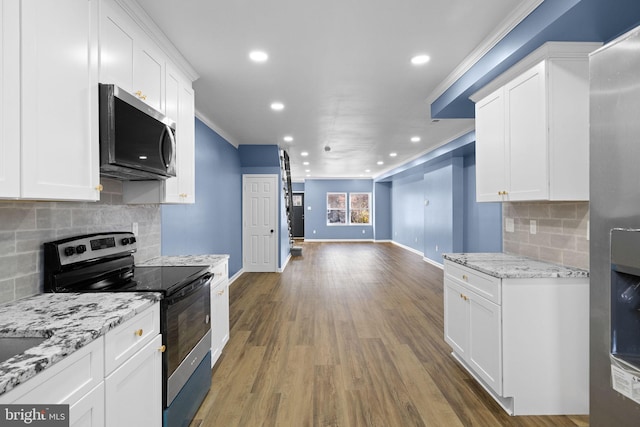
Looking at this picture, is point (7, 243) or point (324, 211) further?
point (324, 211)

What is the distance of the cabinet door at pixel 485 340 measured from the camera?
6.79 feet

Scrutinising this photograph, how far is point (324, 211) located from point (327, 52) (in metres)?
9.88

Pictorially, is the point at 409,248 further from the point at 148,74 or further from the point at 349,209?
the point at 148,74

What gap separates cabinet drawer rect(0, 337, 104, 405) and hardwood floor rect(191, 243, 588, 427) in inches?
45.0

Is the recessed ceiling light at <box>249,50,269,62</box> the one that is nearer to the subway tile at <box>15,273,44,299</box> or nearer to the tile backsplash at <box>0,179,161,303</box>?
the tile backsplash at <box>0,179,161,303</box>

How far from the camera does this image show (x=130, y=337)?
53.1 inches

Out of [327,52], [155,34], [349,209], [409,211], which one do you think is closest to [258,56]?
[327,52]

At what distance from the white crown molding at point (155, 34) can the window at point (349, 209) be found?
9687 mm

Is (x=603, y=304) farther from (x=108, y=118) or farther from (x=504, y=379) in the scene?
(x=108, y=118)

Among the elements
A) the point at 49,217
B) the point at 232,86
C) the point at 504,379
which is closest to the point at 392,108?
the point at 232,86

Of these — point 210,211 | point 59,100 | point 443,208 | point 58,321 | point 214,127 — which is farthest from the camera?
point 443,208

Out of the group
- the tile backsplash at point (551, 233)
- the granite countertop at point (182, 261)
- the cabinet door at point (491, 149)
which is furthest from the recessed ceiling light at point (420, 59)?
the granite countertop at point (182, 261)

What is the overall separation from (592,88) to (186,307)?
222cm

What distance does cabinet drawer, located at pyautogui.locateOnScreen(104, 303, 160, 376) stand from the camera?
1218 millimetres
